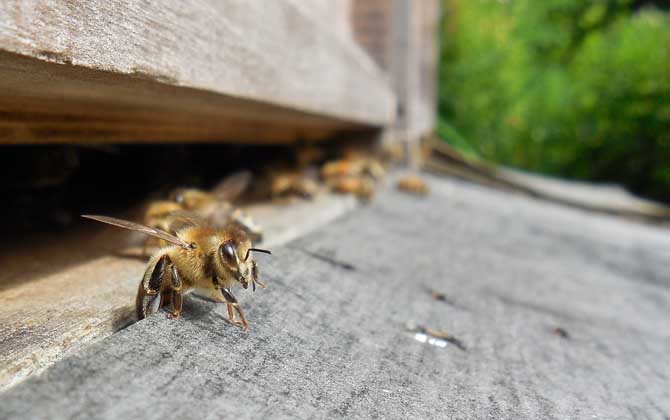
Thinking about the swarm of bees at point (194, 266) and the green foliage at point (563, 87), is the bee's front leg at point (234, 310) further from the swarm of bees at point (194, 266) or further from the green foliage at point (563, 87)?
the green foliage at point (563, 87)

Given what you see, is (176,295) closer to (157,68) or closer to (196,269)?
(196,269)

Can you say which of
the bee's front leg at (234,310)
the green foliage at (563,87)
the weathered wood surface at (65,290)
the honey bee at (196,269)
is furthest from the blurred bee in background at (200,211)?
the green foliage at (563,87)

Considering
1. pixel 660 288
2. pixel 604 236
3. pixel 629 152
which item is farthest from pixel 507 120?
pixel 660 288

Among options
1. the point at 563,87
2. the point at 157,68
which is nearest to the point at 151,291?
the point at 157,68

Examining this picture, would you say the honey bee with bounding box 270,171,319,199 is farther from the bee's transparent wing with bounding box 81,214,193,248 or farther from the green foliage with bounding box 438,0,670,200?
the green foliage with bounding box 438,0,670,200

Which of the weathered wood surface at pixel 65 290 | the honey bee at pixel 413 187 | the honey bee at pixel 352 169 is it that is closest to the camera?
the weathered wood surface at pixel 65 290

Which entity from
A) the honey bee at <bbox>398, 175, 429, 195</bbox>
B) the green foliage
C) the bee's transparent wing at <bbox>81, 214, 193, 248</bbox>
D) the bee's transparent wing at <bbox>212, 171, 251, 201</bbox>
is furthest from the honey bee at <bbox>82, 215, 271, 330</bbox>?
the green foliage
